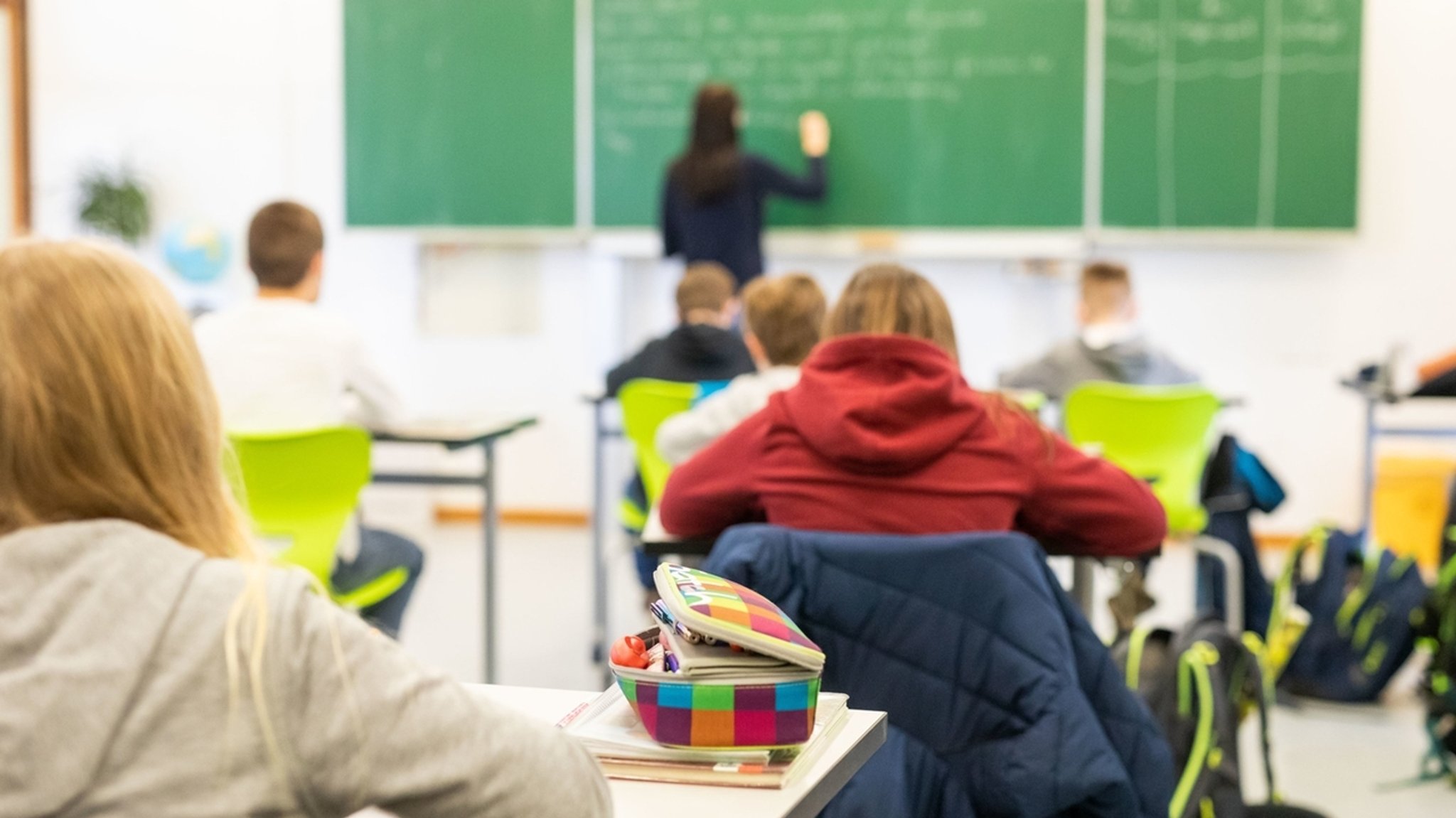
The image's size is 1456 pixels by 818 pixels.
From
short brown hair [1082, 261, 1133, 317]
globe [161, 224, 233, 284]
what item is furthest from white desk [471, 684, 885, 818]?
globe [161, 224, 233, 284]

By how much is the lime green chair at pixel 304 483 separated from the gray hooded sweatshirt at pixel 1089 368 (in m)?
2.06

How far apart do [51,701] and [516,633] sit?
3.85 metres

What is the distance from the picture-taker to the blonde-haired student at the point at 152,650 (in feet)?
3.07

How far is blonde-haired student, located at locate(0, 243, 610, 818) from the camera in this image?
3.07ft

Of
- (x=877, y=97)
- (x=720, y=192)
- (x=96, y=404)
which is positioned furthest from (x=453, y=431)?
(x=877, y=97)

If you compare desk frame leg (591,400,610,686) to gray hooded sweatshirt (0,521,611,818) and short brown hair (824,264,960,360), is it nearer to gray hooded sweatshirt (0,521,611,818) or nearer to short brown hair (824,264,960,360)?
short brown hair (824,264,960,360)

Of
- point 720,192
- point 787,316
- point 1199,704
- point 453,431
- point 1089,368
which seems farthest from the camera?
point 720,192

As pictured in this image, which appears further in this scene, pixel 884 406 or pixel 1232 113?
pixel 1232 113

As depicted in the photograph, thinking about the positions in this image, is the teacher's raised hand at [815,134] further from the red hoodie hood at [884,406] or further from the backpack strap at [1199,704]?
the red hoodie hood at [884,406]

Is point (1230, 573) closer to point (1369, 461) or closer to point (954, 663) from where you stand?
point (1369, 461)

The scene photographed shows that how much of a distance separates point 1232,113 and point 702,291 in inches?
96.2

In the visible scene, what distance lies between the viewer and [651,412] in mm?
3957

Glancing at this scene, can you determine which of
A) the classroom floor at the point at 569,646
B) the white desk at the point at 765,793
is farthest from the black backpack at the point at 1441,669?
the white desk at the point at 765,793

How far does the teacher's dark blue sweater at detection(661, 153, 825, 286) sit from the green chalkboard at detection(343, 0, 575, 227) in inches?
25.7
